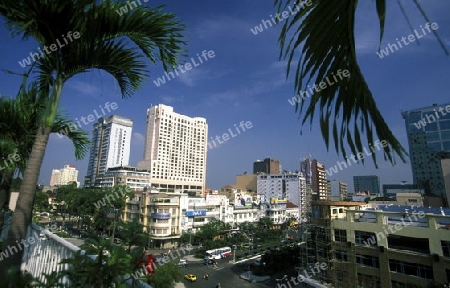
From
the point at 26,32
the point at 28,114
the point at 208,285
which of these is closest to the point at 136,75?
the point at 26,32

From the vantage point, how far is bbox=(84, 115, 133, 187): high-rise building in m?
71.8

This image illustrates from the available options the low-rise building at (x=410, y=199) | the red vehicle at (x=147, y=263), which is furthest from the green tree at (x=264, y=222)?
the red vehicle at (x=147, y=263)

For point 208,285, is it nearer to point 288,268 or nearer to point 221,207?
point 288,268

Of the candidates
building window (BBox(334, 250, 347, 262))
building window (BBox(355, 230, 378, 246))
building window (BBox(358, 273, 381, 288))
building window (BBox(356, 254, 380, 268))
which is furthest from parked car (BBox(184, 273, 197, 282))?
building window (BBox(355, 230, 378, 246))

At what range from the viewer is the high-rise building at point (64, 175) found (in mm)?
108875

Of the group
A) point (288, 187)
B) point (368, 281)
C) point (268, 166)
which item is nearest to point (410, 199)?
point (368, 281)

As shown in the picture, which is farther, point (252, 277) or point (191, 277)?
point (252, 277)

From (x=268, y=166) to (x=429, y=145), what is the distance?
61.9 meters

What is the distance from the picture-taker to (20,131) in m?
3.33

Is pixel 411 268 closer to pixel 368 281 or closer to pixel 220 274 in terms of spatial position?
pixel 368 281

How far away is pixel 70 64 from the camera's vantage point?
7.18 feet

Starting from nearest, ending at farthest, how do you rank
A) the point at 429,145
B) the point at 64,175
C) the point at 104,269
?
the point at 104,269 < the point at 429,145 < the point at 64,175

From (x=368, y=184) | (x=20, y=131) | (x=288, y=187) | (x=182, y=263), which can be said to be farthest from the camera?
(x=368, y=184)

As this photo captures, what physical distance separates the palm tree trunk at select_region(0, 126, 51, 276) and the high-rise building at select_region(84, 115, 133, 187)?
75.4 meters
